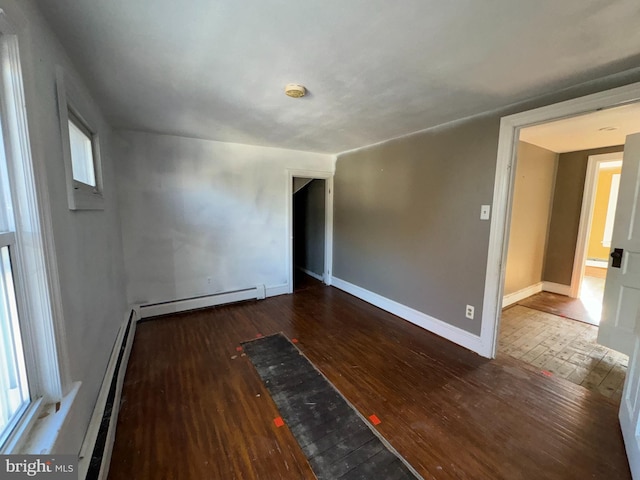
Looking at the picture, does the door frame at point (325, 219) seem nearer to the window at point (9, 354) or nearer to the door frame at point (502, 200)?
the door frame at point (502, 200)

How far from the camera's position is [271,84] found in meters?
1.84

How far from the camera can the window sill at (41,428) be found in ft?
2.87

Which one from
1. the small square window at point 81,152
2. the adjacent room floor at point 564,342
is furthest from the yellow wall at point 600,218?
the small square window at point 81,152

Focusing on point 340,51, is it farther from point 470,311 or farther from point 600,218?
point 600,218

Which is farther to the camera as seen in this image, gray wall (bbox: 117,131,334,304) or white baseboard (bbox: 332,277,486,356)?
gray wall (bbox: 117,131,334,304)

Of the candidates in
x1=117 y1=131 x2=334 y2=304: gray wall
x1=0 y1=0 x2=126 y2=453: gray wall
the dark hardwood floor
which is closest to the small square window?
x1=0 y1=0 x2=126 y2=453: gray wall

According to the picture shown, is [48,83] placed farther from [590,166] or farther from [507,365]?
[590,166]

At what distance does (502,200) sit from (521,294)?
2584 mm

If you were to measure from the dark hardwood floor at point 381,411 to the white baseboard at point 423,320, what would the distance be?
0.12 m

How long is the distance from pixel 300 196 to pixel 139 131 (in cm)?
306

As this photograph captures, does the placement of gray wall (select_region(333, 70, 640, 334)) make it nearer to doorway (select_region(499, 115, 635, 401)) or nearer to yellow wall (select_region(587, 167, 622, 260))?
doorway (select_region(499, 115, 635, 401))

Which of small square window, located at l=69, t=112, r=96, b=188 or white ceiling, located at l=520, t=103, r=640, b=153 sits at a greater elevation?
white ceiling, located at l=520, t=103, r=640, b=153

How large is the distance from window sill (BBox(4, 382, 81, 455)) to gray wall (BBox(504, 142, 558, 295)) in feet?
14.4

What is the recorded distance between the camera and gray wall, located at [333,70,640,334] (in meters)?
2.44
